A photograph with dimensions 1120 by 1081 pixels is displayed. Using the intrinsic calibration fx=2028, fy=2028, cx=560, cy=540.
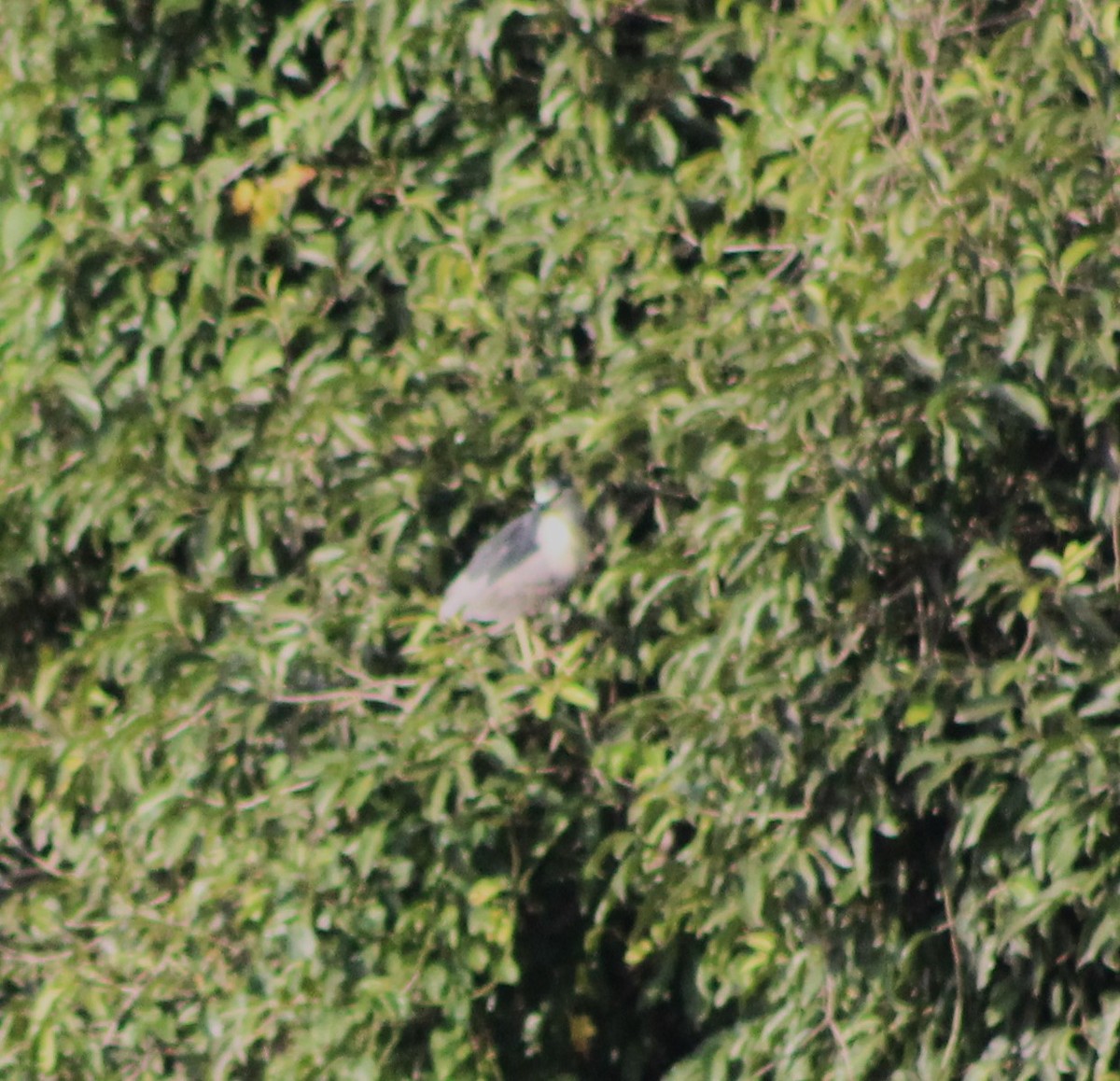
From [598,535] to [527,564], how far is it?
0.15 meters

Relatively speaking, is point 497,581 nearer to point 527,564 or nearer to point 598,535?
point 527,564

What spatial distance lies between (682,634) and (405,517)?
2.02ft

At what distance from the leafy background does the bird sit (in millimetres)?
58

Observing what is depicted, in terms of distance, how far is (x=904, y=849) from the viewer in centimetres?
338

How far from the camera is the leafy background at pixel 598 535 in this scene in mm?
3047

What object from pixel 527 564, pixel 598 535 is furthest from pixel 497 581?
pixel 598 535

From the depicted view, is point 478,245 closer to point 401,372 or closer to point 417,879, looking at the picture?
point 401,372

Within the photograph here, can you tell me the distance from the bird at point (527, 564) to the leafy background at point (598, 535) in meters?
0.06

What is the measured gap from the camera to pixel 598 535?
371 cm

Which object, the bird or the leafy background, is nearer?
the leafy background

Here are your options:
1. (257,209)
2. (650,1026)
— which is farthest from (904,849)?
(257,209)

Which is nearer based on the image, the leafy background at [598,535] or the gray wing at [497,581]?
the leafy background at [598,535]

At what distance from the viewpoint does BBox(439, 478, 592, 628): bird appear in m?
3.63

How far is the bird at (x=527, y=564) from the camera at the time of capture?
363cm
